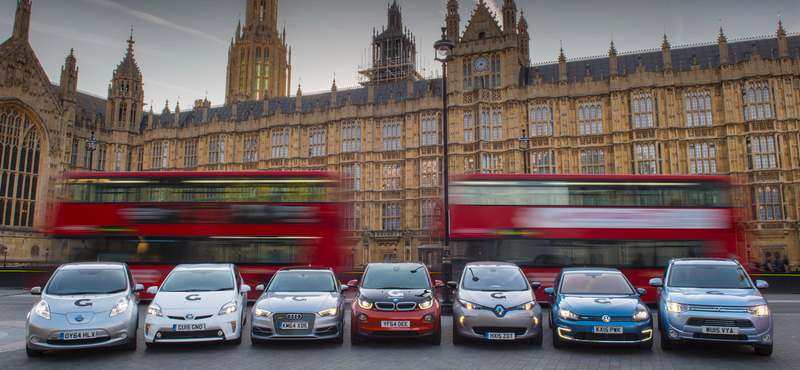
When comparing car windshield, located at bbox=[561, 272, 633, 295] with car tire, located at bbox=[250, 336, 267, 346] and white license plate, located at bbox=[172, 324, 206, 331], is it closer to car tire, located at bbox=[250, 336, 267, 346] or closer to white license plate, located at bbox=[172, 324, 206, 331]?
car tire, located at bbox=[250, 336, 267, 346]

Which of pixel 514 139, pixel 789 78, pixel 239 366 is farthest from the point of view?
pixel 514 139

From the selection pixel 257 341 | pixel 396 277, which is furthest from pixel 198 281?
pixel 396 277

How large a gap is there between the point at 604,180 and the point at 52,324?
653 inches

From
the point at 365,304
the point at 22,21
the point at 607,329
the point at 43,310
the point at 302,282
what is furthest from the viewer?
the point at 22,21

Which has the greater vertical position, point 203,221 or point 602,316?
point 203,221

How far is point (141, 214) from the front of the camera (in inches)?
731

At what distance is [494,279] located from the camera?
38.7 ft

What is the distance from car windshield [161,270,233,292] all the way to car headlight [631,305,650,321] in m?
8.38

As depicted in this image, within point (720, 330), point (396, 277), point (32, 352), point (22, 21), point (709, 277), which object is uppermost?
point (22, 21)

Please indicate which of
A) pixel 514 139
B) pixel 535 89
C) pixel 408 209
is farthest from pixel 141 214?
pixel 535 89

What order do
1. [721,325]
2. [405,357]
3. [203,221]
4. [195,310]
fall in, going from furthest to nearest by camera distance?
1. [203,221]
2. [195,310]
3. [405,357]
4. [721,325]

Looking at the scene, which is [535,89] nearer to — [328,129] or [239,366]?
[328,129]

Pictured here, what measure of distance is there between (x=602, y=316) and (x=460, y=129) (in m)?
32.5

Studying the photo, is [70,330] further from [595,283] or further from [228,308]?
[595,283]
